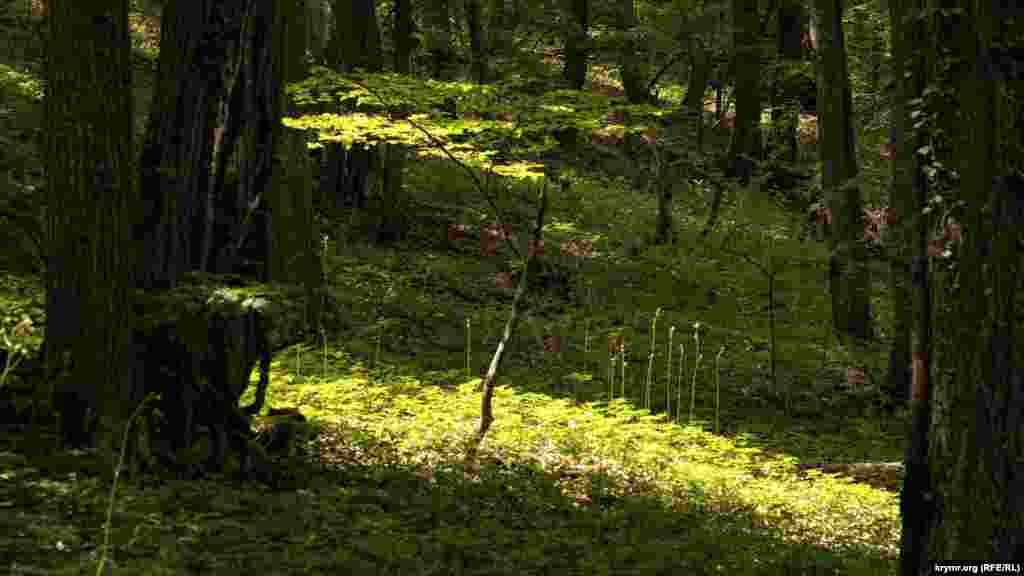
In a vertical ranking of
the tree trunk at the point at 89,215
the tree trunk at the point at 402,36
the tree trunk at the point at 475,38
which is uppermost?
the tree trunk at the point at 475,38

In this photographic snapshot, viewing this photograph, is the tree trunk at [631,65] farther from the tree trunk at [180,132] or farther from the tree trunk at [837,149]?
the tree trunk at [180,132]

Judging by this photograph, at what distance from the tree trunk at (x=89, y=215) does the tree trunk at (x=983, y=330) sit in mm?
3838

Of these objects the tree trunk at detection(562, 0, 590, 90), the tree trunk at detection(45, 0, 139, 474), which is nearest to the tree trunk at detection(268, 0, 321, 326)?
the tree trunk at detection(45, 0, 139, 474)

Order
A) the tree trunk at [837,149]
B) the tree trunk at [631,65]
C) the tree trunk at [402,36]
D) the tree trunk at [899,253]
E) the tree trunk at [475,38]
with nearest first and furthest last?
1. the tree trunk at [899,253]
2. the tree trunk at [837,149]
3. the tree trunk at [402,36]
4. the tree trunk at [475,38]
5. the tree trunk at [631,65]

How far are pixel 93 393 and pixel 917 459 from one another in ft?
12.8

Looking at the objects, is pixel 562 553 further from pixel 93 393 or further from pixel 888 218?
pixel 888 218

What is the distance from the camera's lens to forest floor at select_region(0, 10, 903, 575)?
425 cm

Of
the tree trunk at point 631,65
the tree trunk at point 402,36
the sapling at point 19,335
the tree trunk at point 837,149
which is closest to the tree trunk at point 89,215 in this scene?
the sapling at point 19,335

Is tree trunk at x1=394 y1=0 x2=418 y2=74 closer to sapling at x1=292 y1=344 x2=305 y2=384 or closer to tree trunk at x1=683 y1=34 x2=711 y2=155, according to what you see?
sapling at x1=292 y1=344 x2=305 y2=384

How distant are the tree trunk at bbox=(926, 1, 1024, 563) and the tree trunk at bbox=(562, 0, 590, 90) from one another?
1549 cm

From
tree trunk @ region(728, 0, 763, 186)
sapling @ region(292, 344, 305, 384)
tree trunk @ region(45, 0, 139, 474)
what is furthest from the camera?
tree trunk @ region(728, 0, 763, 186)

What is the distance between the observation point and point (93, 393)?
471 centimetres

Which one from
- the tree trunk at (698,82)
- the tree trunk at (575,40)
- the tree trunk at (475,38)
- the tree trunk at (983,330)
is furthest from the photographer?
the tree trunk at (575,40)

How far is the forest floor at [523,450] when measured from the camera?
4.25 metres
